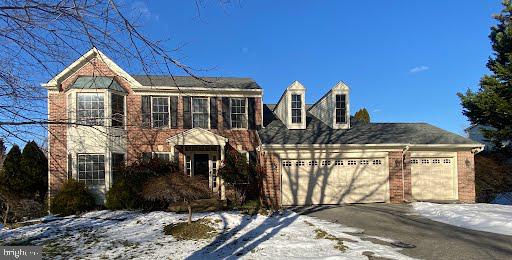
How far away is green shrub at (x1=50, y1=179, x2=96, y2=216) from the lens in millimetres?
15148

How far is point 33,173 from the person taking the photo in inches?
688

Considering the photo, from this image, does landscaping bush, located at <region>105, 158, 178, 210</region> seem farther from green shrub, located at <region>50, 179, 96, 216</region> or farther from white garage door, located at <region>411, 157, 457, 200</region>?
white garage door, located at <region>411, 157, 457, 200</region>

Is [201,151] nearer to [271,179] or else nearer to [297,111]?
[271,179]

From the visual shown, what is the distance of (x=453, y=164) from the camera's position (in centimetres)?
1766

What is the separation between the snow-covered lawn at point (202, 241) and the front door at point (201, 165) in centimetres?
435

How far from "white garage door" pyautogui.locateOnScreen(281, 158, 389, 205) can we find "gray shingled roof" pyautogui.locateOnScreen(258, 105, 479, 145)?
A: 97cm

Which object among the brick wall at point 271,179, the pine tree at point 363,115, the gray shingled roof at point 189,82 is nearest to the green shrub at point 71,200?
the gray shingled roof at point 189,82

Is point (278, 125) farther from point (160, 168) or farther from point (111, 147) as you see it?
point (111, 147)

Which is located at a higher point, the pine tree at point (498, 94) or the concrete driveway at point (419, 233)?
the pine tree at point (498, 94)

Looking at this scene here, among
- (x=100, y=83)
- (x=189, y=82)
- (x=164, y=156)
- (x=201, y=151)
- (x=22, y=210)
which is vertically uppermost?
(x=189, y=82)

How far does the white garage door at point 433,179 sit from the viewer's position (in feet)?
56.9

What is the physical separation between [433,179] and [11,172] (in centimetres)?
1917

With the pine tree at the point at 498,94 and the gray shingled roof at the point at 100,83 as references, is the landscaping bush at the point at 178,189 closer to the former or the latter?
the gray shingled roof at the point at 100,83

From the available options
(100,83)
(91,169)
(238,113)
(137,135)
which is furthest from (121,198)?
(238,113)
